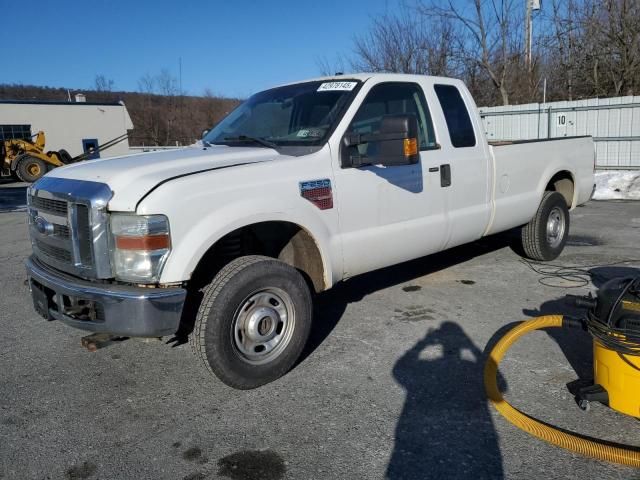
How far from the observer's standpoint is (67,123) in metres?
37.4

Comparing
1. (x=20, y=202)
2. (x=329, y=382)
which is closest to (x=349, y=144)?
(x=329, y=382)

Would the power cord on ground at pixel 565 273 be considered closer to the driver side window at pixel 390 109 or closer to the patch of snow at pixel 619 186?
the driver side window at pixel 390 109

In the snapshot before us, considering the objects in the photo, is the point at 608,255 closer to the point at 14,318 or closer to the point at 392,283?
the point at 392,283

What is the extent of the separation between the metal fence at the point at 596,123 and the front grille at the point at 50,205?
1171cm

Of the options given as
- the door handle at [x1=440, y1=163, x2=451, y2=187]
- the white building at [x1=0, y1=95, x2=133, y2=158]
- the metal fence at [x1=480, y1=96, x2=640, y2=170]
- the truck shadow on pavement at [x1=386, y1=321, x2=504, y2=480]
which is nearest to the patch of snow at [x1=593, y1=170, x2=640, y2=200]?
the metal fence at [x1=480, y1=96, x2=640, y2=170]

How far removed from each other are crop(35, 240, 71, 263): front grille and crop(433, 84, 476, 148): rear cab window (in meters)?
3.26

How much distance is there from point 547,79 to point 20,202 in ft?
60.2

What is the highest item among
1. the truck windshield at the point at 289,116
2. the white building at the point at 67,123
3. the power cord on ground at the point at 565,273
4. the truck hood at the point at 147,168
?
the white building at the point at 67,123

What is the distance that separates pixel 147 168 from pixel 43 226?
0.88 metres

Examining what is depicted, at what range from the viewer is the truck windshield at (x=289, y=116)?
4047mm

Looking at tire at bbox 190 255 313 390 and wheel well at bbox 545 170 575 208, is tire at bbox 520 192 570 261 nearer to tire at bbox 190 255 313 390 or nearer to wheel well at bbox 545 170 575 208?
wheel well at bbox 545 170 575 208

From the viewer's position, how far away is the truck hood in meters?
3.03

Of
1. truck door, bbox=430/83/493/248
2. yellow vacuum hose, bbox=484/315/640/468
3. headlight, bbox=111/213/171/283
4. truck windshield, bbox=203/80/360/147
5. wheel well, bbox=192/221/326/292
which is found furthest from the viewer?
truck door, bbox=430/83/493/248

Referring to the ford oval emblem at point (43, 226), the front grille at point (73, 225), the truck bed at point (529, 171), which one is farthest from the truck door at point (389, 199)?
the ford oval emblem at point (43, 226)
